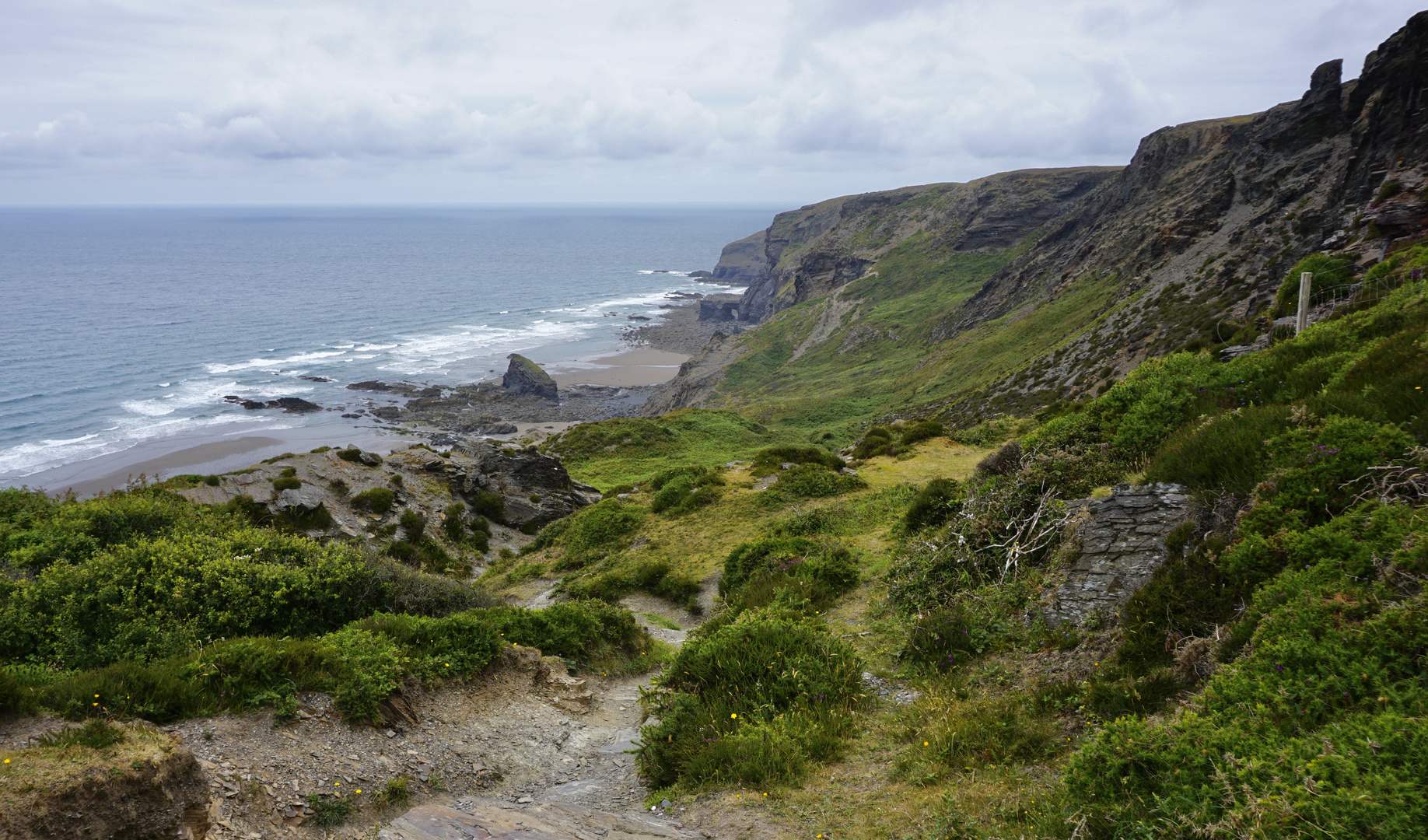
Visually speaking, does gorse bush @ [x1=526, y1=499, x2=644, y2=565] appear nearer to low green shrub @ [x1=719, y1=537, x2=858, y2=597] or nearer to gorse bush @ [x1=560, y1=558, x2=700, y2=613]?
gorse bush @ [x1=560, y1=558, x2=700, y2=613]

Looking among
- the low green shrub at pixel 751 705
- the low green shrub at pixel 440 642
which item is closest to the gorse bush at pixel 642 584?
the low green shrub at pixel 440 642

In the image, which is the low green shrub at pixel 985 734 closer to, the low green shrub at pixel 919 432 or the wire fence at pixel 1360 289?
the wire fence at pixel 1360 289

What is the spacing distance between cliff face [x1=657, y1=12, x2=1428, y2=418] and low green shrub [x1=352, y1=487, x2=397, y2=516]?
36.7 meters

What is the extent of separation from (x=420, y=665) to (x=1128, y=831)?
28.4 ft

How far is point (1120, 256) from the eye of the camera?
6994 centimetres

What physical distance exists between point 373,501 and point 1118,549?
24846 millimetres

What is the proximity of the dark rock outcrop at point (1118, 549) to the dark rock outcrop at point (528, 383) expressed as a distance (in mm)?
88992

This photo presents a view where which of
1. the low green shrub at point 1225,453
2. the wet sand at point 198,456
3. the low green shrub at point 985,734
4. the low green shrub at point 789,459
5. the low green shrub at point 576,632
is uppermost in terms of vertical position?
the low green shrub at point 1225,453

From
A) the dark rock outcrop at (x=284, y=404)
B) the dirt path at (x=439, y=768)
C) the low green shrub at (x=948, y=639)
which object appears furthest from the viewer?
the dark rock outcrop at (x=284, y=404)

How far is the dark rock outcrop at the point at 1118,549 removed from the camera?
8.24 meters

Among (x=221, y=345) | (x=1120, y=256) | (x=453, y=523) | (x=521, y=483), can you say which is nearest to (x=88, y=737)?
(x=453, y=523)

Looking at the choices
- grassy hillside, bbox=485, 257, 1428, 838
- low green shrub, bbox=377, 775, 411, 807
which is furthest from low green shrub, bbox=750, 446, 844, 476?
low green shrub, bbox=377, 775, 411, 807

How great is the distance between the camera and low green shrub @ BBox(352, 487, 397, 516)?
994 inches

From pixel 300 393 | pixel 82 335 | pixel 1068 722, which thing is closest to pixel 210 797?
pixel 1068 722
